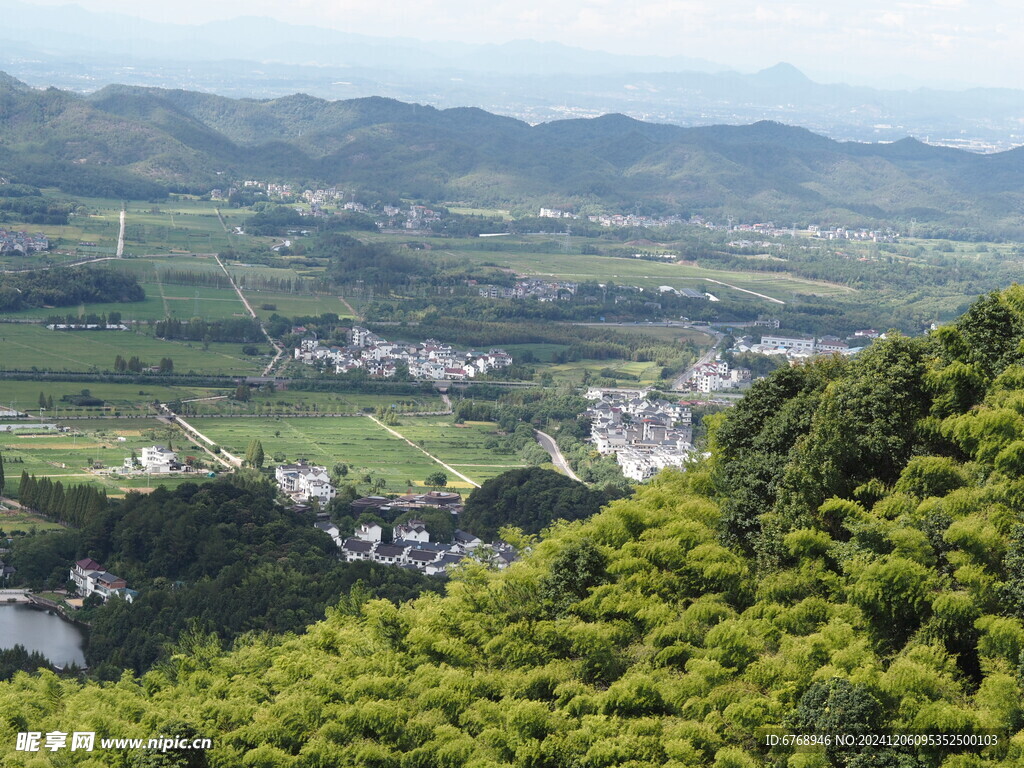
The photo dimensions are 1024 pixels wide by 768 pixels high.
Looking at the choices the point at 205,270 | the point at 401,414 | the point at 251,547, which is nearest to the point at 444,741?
the point at 251,547

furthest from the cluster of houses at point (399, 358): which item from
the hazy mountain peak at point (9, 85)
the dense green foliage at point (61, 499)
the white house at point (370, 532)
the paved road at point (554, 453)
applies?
the hazy mountain peak at point (9, 85)

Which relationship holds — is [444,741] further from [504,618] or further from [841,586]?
[841,586]

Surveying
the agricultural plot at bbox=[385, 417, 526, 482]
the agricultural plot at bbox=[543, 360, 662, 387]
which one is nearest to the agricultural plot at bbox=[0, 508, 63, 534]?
the agricultural plot at bbox=[385, 417, 526, 482]

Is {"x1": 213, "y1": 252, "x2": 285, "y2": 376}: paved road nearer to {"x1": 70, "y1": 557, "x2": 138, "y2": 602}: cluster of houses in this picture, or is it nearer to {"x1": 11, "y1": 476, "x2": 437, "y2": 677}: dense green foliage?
{"x1": 11, "y1": 476, "x2": 437, "y2": 677}: dense green foliage

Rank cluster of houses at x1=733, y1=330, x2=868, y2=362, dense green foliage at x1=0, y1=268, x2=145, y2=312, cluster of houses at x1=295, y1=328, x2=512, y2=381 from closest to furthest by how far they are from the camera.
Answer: cluster of houses at x1=295, y1=328, x2=512, y2=381 < dense green foliage at x1=0, y1=268, x2=145, y2=312 < cluster of houses at x1=733, y1=330, x2=868, y2=362

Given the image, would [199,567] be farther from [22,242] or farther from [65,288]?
[22,242]
